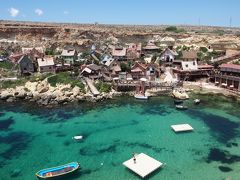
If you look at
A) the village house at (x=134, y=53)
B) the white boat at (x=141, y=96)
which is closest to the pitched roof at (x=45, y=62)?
the village house at (x=134, y=53)

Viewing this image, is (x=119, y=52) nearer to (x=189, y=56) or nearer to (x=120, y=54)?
(x=120, y=54)

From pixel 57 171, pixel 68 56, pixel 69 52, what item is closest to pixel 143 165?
pixel 57 171

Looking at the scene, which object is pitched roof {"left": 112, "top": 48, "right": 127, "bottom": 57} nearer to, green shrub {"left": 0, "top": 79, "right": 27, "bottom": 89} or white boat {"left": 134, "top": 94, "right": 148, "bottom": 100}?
white boat {"left": 134, "top": 94, "right": 148, "bottom": 100}

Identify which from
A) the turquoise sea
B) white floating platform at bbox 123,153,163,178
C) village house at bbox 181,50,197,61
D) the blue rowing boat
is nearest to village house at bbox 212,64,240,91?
the turquoise sea

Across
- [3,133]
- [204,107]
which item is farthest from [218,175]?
[3,133]

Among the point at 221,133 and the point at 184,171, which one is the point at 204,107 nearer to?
the point at 221,133

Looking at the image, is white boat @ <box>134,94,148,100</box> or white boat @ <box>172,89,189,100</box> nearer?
white boat @ <box>172,89,189,100</box>
